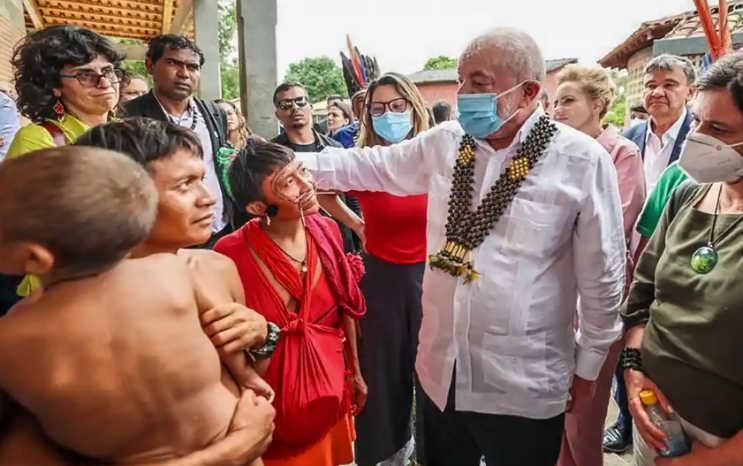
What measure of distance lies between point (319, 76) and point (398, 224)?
44.2m

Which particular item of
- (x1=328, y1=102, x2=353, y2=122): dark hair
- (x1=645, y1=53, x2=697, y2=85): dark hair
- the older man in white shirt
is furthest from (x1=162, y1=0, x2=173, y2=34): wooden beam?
the older man in white shirt

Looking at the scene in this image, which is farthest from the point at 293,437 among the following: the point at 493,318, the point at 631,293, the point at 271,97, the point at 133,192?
the point at 271,97

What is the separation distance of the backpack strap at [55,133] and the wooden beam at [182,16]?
245 inches

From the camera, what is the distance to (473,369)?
6.37 ft

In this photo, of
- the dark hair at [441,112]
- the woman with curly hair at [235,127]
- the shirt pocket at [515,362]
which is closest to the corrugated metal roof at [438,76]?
the dark hair at [441,112]

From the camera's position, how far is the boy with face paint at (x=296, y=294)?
1862 mm

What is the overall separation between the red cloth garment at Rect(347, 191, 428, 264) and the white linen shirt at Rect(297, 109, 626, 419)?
70 centimetres

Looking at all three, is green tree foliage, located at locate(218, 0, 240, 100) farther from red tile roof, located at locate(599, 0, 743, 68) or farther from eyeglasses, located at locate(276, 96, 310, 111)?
eyeglasses, located at locate(276, 96, 310, 111)

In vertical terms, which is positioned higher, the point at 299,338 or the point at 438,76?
the point at 299,338

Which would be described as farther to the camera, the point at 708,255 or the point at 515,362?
the point at 515,362

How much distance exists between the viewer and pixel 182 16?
358 inches

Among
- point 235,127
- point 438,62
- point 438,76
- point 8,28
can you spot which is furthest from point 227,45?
point 235,127

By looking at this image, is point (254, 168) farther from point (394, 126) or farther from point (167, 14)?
point (167, 14)

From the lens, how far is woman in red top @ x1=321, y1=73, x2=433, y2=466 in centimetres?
279
